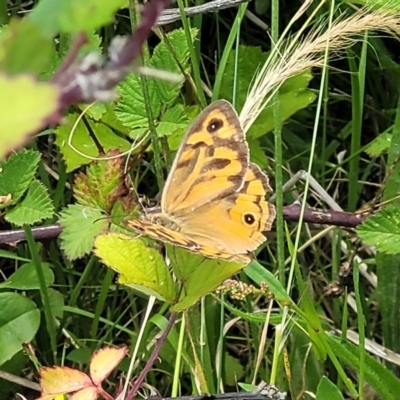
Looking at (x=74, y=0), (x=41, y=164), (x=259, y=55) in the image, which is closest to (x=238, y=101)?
(x=259, y=55)

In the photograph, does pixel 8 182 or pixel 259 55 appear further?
pixel 259 55

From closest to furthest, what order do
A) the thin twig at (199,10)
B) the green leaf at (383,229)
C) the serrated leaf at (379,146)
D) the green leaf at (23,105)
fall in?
1. the green leaf at (23,105)
2. the green leaf at (383,229)
3. the thin twig at (199,10)
4. the serrated leaf at (379,146)

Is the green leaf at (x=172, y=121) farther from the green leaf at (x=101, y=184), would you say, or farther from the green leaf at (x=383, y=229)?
the green leaf at (x=383, y=229)

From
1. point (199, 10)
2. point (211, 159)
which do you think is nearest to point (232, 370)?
point (211, 159)

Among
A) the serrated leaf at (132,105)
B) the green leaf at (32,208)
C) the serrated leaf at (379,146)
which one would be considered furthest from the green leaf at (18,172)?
the serrated leaf at (379,146)

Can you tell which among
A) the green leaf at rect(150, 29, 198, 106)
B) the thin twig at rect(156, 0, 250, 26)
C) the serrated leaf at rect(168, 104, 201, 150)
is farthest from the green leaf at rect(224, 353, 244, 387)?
the thin twig at rect(156, 0, 250, 26)

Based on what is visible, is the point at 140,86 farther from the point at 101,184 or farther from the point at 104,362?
the point at 104,362

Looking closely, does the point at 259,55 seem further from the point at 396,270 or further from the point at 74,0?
the point at 74,0
